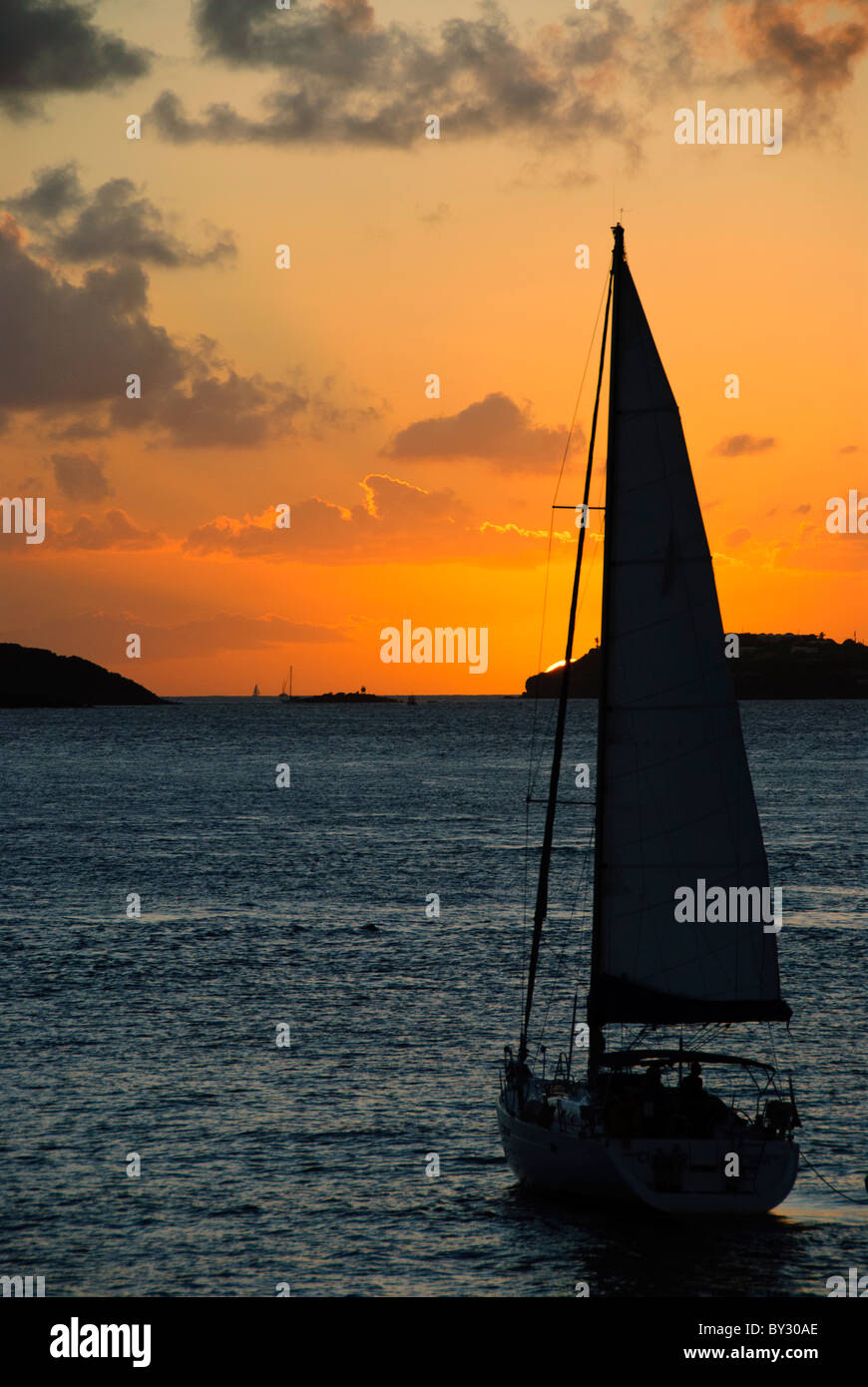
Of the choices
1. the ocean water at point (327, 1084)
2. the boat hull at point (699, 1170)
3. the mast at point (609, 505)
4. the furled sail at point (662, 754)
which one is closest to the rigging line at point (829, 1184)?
the ocean water at point (327, 1084)

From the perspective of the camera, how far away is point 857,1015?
177ft

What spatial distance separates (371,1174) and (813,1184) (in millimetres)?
Answer: 10696

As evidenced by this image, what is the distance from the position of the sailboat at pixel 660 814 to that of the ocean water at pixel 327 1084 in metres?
2.83

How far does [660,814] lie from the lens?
101 feet

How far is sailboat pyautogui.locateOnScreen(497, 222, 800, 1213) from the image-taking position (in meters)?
30.2

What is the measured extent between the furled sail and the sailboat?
0.09 ft

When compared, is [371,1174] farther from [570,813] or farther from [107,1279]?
[570,813]

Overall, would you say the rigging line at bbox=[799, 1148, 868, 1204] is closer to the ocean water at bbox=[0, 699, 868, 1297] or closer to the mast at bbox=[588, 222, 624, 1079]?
the ocean water at bbox=[0, 699, 868, 1297]

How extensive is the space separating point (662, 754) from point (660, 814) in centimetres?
124

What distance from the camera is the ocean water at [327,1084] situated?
3131cm

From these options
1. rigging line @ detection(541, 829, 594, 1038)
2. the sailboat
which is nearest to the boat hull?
the sailboat

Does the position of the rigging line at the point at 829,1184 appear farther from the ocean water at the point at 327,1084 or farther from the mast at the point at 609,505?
the mast at the point at 609,505

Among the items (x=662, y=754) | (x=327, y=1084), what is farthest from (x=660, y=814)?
(x=327, y=1084)
